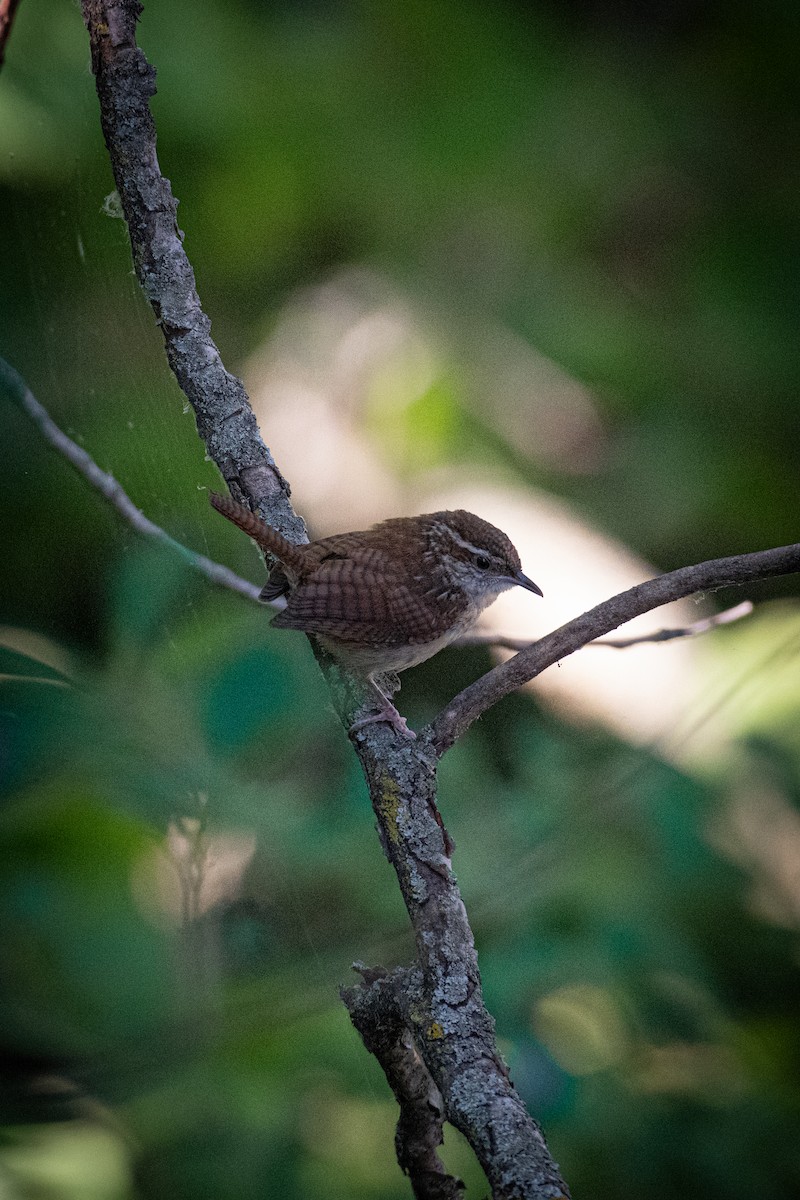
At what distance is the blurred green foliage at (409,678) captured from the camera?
1008 mm

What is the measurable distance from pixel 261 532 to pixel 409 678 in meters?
0.50

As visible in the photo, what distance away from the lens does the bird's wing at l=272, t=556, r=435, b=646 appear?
109cm

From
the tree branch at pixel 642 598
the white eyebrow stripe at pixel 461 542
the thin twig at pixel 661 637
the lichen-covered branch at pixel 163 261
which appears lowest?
the tree branch at pixel 642 598

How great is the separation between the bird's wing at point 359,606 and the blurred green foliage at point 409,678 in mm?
79

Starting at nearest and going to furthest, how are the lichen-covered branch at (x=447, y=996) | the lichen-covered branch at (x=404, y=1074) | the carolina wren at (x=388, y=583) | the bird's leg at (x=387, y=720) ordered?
the lichen-covered branch at (x=447, y=996), the lichen-covered branch at (x=404, y=1074), the bird's leg at (x=387, y=720), the carolina wren at (x=388, y=583)

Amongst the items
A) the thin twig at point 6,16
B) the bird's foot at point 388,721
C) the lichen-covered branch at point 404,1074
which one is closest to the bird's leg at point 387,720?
the bird's foot at point 388,721

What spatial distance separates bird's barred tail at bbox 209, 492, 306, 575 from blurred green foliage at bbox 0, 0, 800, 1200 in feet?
0.33

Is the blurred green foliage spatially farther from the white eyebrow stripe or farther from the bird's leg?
the white eyebrow stripe

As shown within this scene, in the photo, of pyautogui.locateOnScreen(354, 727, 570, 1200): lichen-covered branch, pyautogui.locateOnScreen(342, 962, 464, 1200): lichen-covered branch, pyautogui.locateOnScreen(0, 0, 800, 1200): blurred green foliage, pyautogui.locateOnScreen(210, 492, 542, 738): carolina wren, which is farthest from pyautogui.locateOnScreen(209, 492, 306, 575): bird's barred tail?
pyautogui.locateOnScreen(342, 962, 464, 1200): lichen-covered branch

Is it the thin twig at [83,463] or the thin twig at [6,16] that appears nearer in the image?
the thin twig at [6,16]

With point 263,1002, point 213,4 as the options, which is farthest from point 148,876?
point 213,4

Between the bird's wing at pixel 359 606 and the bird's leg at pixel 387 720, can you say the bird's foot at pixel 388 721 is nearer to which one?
the bird's leg at pixel 387 720

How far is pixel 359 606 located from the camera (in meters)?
1.16

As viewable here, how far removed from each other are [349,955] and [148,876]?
227mm
